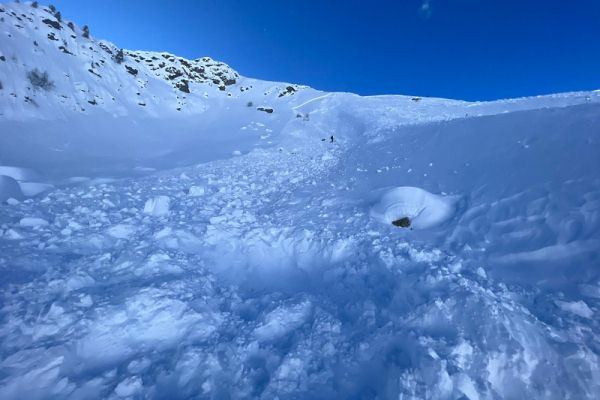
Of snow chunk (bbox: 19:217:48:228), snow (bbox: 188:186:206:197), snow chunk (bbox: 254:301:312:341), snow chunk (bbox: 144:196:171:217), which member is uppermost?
snow (bbox: 188:186:206:197)

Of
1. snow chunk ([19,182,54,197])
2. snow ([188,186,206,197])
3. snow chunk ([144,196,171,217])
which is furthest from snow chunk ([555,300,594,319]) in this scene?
snow chunk ([19,182,54,197])

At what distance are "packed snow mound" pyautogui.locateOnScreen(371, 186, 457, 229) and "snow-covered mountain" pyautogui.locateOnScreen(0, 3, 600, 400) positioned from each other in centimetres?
4

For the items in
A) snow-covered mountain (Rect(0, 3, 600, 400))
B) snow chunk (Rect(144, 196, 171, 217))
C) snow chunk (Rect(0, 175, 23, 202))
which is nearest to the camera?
snow-covered mountain (Rect(0, 3, 600, 400))

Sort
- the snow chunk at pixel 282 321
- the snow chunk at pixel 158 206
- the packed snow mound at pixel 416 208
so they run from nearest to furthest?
the snow chunk at pixel 282 321 < the packed snow mound at pixel 416 208 < the snow chunk at pixel 158 206

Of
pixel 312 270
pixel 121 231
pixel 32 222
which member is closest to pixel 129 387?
pixel 312 270

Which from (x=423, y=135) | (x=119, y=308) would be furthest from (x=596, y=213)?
(x=423, y=135)

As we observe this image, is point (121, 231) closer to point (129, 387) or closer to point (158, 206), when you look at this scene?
point (158, 206)

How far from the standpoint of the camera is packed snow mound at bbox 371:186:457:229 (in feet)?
23.2

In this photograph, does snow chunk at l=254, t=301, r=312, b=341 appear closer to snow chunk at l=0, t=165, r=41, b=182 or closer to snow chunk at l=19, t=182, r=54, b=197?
snow chunk at l=19, t=182, r=54, b=197

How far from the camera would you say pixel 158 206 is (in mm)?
8398

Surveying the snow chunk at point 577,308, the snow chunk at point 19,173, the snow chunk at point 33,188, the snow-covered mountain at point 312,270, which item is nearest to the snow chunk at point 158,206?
the snow-covered mountain at point 312,270

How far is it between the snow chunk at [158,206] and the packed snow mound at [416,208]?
5265 mm

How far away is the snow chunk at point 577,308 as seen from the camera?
4.10 m

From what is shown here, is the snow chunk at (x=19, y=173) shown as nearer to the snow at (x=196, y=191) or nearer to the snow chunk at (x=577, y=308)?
the snow at (x=196, y=191)
